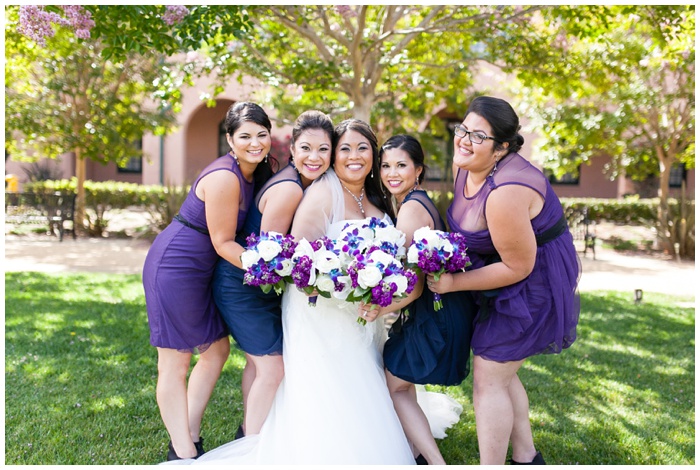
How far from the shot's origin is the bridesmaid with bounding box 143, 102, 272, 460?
3547 millimetres

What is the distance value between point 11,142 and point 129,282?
754 centimetres

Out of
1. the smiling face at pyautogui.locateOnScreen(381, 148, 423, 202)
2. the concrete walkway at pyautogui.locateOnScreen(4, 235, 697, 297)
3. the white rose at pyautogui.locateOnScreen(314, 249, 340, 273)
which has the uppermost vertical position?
the smiling face at pyautogui.locateOnScreen(381, 148, 423, 202)

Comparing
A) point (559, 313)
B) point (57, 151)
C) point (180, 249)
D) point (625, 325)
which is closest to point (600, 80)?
point (625, 325)

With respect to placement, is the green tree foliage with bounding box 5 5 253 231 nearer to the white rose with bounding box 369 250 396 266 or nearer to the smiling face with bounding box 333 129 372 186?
the smiling face with bounding box 333 129 372 186

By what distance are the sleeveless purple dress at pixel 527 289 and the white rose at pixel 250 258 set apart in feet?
3.42

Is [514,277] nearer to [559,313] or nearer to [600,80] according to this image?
[559,313]

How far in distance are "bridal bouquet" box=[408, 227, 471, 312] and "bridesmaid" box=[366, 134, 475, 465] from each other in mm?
286

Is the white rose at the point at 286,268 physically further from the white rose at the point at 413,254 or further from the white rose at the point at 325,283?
the white rose at the point at 413,254

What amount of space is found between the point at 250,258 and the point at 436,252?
35.3 inches

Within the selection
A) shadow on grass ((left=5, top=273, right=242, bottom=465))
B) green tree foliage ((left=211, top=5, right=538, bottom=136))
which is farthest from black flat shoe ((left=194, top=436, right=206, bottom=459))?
green tree foliage ((left=211, top=5, right=538, bottom=136))

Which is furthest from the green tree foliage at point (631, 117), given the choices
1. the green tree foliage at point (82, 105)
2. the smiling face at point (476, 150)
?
the green tree foliage at point (82, 105)

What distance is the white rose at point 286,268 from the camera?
10.4ft

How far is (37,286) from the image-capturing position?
9062mm

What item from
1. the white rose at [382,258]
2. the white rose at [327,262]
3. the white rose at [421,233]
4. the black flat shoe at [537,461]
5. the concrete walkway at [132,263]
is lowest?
the concrete walkway at [132,263]
